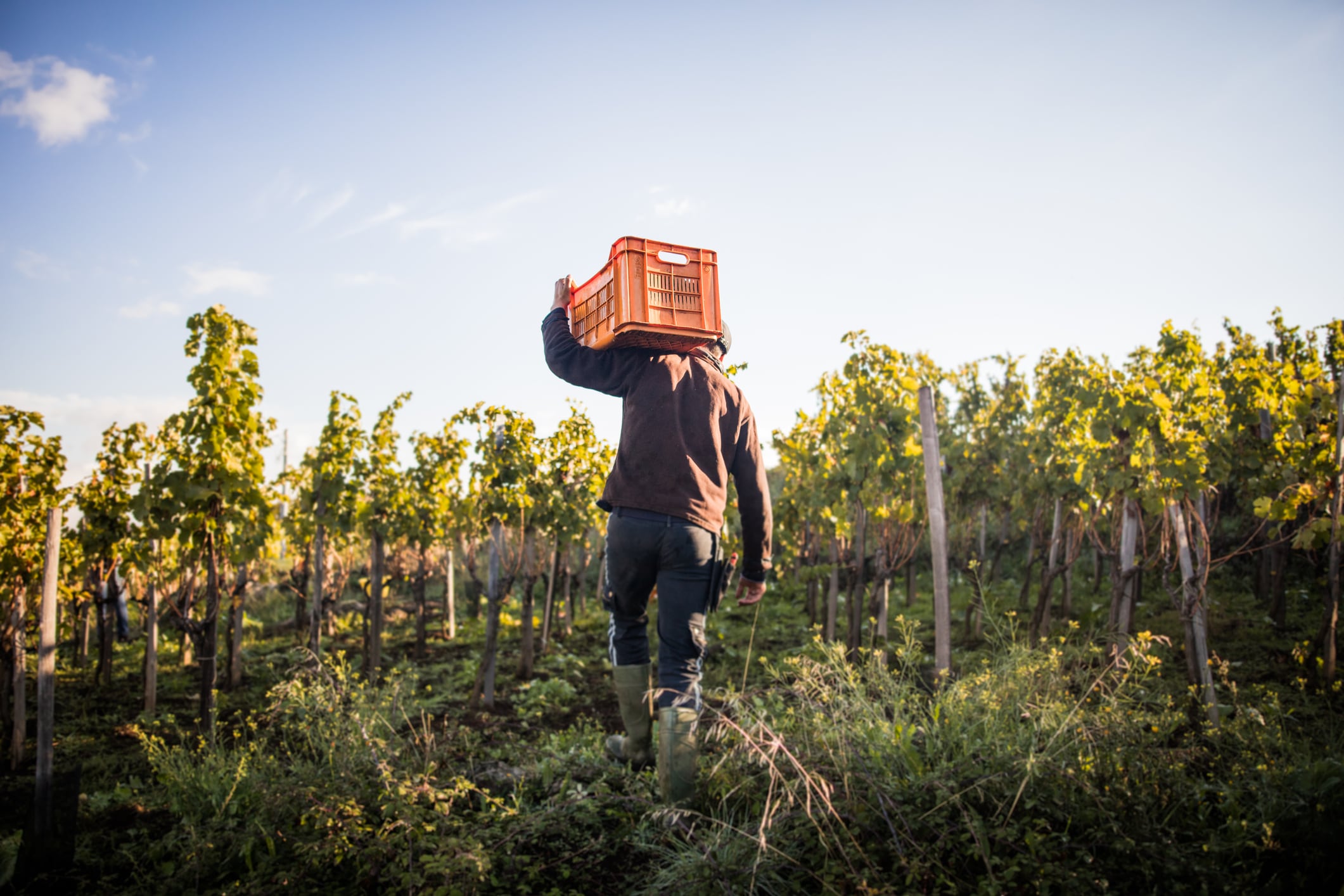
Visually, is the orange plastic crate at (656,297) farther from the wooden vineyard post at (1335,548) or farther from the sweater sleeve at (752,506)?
the wooden vineyard post at (1335,548)

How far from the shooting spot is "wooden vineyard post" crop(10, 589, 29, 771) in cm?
522

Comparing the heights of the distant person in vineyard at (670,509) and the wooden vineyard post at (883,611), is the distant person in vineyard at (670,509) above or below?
above

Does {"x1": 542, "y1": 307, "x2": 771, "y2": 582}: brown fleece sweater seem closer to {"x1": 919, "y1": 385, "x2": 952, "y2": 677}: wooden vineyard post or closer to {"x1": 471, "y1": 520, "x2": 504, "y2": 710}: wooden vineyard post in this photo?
{"x1": 919, "y1": 385, "x2": 952, "y2": 677}: wooden vineyard post

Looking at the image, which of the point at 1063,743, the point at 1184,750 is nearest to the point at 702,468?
the point at 1063,743

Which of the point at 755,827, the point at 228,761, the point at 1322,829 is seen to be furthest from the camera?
the point at 228,761

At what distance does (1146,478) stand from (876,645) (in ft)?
12.7

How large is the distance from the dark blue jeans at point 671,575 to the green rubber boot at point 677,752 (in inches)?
3.6

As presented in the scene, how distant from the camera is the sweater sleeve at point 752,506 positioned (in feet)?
10.9

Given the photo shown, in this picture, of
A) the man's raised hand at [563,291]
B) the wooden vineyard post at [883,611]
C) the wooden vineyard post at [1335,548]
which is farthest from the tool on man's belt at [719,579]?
the wooden vineyard post at [883,611]

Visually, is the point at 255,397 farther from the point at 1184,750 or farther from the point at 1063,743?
the point at 1184,750

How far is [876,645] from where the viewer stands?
883cm

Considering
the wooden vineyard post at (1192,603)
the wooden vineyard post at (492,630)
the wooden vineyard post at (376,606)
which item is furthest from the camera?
the wooden vineyard post at (376,606)

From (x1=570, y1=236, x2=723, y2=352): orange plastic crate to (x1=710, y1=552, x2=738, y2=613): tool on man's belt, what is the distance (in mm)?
992

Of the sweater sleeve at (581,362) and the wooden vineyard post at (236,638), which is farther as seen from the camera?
the wooden vineyard post at (236,638)
